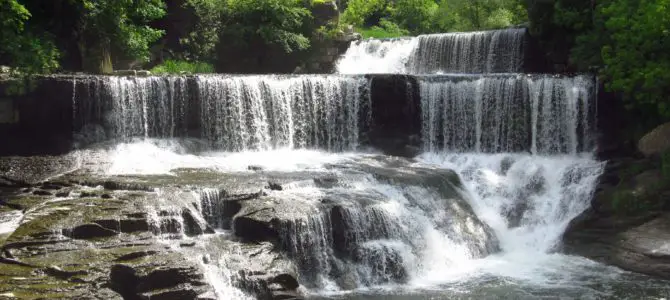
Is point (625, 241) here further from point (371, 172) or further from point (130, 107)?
point (130, 107)

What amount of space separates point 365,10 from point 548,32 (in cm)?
1601

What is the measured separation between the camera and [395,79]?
70.7 ft

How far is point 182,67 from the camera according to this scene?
83.2 feet

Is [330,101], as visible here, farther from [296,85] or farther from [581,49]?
[581,49]

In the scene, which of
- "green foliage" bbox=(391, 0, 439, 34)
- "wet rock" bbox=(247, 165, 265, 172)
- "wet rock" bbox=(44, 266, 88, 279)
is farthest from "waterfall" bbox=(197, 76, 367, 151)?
"green foliage" bbox=(391, 0, 439, 34)

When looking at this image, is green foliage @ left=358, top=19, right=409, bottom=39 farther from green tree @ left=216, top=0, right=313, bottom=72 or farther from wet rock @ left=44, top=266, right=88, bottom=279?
wet rock @ left=44, top=266, right=88, bottom=279

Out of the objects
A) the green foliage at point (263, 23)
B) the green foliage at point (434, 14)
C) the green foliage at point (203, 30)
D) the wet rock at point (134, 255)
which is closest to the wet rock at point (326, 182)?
the wet rock at point (134, 255)

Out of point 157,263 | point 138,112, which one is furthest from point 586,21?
point 157,263

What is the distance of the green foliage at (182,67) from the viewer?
24.8 metres

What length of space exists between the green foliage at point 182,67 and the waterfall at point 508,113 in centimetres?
842

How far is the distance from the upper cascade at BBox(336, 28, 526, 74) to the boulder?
7.76 m

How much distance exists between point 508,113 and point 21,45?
41.1 ft

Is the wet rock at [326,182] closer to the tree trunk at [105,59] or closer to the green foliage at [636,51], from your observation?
the green foliage at [636,51]

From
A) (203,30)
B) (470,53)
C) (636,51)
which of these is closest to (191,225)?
(636,51)
